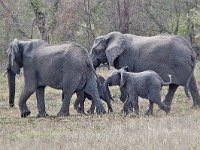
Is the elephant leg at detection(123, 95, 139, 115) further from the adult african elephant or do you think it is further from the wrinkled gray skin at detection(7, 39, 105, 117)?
the adult african elephant

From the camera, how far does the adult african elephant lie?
16062mm

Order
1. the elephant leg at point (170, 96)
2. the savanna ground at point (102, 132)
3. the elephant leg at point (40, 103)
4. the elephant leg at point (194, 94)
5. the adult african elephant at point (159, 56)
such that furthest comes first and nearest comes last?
the elephant leg at point (194, 94)
the elephant leg at point (170, 96)
the adult african elephant at point (159, 56)
the elephant leg at point (40, 103)
the savanna ground at point (102, 132)

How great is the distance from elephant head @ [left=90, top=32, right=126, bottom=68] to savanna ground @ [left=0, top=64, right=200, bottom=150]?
1.94m

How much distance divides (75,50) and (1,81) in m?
9.96

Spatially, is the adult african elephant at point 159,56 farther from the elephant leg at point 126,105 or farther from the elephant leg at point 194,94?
the elephant leg at point 126,105

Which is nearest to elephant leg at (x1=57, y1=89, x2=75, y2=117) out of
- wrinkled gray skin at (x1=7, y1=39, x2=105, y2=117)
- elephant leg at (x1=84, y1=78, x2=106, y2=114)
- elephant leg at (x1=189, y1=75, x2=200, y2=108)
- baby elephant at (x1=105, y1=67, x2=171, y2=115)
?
wrinkled gray skin at (x1=7, y1=39, x2=105, y2=117)

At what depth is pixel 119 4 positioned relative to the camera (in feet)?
99.9

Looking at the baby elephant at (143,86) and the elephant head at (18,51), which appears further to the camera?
the elephant head at (18,51)

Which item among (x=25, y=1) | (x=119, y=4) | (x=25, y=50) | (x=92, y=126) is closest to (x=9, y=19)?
(x=25, y=1)

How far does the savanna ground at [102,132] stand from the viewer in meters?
9.77

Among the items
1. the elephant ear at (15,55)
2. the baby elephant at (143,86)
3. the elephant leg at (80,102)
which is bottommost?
the elephant leg at (80,102)

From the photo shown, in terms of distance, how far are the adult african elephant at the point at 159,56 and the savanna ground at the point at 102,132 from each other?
0.97 m

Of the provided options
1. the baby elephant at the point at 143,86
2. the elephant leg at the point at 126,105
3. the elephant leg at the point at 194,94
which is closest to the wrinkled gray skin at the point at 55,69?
the elephant leg at the point at 126,105

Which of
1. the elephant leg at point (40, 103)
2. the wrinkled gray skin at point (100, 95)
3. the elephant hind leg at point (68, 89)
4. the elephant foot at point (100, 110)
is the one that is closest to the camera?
the elephant hind leg at point (68, 89)
